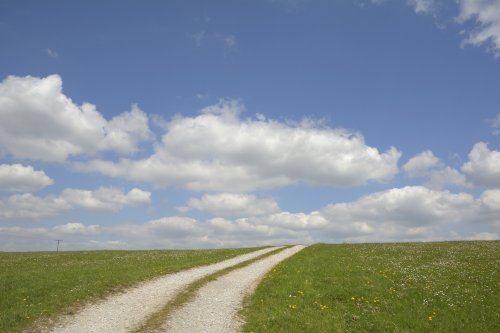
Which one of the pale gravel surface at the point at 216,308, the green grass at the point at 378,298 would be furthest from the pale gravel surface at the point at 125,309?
the green grass at the point at 378,298

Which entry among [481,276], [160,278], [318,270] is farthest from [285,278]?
[481,276]

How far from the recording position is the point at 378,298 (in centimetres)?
2194

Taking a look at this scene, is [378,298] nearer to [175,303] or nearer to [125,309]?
[175,303]

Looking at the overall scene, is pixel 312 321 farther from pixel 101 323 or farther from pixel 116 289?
pixel 116 289

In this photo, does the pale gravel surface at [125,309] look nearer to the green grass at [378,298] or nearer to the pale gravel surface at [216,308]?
the pale gravel surface at [216,308]

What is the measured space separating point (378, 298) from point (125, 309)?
1311cm

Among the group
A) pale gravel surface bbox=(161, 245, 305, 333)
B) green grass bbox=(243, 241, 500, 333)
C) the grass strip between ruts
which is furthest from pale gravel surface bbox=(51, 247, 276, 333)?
green grass bbox=(243, 241, 500, 333)

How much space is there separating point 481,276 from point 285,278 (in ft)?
43.1

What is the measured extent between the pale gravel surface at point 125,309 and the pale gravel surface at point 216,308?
1.39 m

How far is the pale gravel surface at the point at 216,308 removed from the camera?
16609mm

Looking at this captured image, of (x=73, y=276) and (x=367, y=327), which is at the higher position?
(x=73, y=276)

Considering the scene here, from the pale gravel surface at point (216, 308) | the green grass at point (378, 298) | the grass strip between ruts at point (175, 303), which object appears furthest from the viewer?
the green grass at point (378, 298)

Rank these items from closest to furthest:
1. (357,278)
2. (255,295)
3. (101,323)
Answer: (101,323) < (255,295) < (357,278)

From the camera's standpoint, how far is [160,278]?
2734 cm
